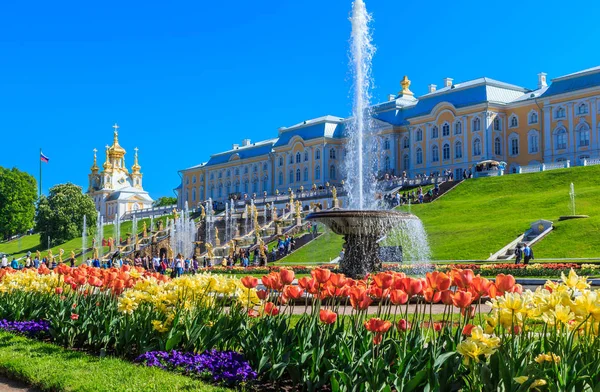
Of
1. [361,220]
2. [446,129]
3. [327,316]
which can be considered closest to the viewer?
[327,316]

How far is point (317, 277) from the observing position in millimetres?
5434

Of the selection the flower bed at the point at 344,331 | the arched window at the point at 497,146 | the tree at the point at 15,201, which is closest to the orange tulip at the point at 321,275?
the flower bed at the point at 344,331

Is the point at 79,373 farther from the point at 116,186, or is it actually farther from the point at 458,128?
the point at 116,186

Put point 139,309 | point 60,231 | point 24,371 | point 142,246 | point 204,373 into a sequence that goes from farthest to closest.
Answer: point 60,231 < point 142,246 < point 139,309 < point 24,371 < point 204,373

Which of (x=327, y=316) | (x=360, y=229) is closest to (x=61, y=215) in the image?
(x=360, y=229)

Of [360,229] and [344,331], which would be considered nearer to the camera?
[344,331]

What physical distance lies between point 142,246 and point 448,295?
133 ft

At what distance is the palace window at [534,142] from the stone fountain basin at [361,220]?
1715 inches

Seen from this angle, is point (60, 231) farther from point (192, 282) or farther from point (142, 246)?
point (192, 282)

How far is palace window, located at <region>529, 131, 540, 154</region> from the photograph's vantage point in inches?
2156

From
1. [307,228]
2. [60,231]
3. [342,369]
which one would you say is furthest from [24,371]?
[60,231]

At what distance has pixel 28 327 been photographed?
8383mm

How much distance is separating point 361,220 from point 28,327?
7528 mm

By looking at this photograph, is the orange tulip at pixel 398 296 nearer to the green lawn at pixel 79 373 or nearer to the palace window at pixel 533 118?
the green lawn at pixel 79 373
